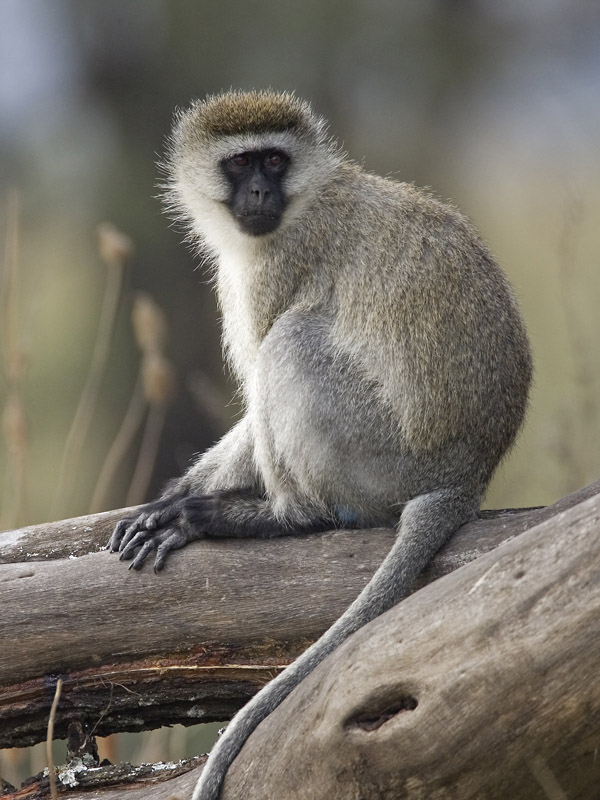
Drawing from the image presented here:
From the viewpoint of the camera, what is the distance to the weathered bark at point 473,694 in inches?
108

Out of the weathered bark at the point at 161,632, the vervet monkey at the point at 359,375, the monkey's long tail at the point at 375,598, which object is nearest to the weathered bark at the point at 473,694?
the monkey's long tail at the point at 375,598

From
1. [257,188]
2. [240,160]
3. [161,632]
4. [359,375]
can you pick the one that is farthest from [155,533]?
[240,160]

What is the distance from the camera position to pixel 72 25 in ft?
36.6

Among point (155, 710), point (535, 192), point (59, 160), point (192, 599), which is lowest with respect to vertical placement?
point (155, 710)

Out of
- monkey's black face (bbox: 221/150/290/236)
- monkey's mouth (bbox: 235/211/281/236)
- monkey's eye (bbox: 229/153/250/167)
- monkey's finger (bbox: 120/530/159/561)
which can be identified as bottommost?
monkey's finger (bbox: 120/530/159/561)

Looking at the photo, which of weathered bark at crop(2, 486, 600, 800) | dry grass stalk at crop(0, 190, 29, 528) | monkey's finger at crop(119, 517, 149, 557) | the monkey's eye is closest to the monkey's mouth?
the monkey's eye

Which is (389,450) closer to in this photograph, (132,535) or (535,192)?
(132,535)

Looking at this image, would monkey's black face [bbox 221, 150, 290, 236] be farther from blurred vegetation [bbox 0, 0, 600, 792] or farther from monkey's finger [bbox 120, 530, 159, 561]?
blurred vegetation [bbox 0, 0, 600, 792]

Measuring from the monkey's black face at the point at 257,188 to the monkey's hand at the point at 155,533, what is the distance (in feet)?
4.30

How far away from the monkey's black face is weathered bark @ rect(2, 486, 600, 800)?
2253mm

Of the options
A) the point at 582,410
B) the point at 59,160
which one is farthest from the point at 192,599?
the point at 59,160

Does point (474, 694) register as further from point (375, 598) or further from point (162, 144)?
point (162, 144)

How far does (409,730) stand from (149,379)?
264 cm

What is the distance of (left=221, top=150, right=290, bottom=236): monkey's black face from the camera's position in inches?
190
